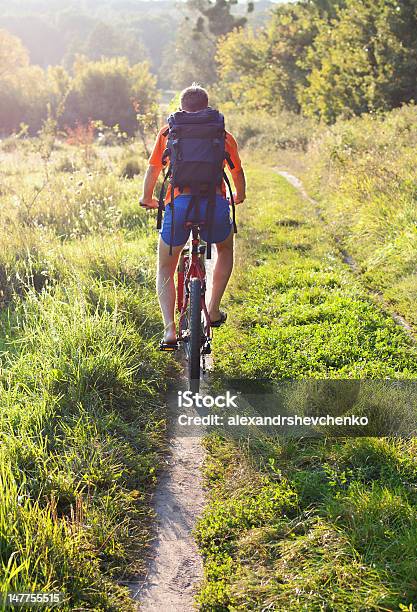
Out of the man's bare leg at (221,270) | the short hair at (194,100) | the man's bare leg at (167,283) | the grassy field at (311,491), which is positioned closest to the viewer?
the grassy field at (311,491)

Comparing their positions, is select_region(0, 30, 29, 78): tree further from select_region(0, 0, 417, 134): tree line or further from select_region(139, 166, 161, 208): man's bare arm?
select_region(139, 166, 161, 208): man's bare arm

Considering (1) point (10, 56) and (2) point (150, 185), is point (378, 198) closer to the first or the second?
(2) point (150, 185)

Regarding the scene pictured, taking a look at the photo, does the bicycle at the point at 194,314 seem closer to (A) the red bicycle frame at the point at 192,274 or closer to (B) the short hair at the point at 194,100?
(A) the red bicycle frame at the point at 192,274

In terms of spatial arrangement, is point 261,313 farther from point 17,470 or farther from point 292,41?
point 292,41

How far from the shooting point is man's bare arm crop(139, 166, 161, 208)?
15.9 feet

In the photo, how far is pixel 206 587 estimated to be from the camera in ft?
9.59

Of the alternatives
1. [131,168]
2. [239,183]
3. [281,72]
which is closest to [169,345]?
[239,183]

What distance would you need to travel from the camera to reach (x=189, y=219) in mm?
4578

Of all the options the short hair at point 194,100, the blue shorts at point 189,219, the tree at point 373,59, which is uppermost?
the tree at point 373,59

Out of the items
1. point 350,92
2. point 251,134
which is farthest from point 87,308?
point 251,134

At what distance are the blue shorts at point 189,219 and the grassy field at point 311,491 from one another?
1.27 metres

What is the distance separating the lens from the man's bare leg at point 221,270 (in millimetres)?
4969

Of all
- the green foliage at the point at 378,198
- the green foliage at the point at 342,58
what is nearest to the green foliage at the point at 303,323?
the green foliage at the point at 378,198

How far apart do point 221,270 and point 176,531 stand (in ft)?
7.78
